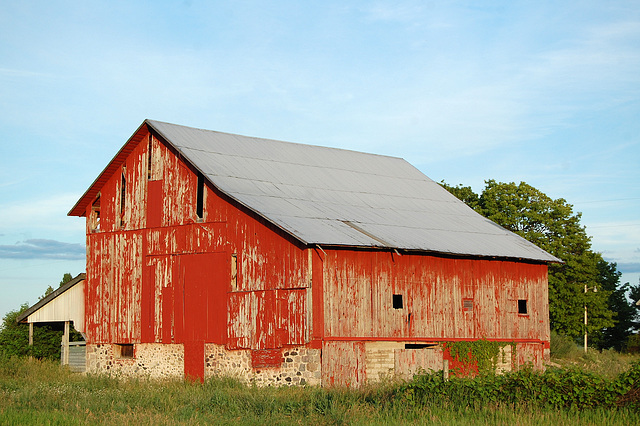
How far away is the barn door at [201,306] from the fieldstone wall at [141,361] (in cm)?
65

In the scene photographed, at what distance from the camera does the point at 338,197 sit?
2862cm

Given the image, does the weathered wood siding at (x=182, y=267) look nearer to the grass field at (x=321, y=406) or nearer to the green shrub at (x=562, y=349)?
the grass field at (x=321, y=406)

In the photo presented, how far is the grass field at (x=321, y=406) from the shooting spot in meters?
15.6

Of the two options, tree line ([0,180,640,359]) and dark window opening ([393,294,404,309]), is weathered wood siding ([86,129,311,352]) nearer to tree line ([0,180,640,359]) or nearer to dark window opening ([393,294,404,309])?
dark window opening ([393,294,404,309])

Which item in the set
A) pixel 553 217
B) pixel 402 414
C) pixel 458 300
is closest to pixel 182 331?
pixel 458 300

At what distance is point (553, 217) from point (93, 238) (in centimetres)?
2742

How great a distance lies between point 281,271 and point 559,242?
2649 centimetres

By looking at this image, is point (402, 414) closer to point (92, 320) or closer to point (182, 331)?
point (182, 331)

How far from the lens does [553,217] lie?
47.0 meters

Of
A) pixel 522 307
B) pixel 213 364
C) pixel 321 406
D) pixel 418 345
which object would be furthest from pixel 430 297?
pixel 321 406

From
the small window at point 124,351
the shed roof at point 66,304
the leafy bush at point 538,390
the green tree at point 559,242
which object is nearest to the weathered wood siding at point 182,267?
the small window at point 124,351

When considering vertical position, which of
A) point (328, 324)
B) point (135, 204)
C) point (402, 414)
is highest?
point (135, 204)

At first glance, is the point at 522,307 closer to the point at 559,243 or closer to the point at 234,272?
the point at 234,272

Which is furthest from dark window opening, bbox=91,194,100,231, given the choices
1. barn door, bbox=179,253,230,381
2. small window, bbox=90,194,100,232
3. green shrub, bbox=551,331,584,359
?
green shrub, bbox=551,331,584,359
